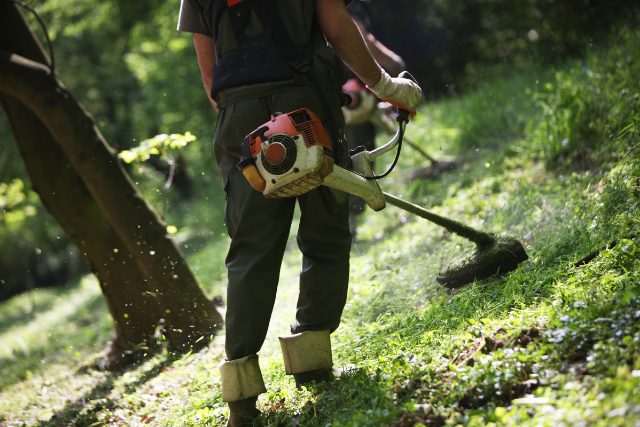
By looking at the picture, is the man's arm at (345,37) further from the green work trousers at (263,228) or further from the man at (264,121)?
the green work trousers at (263,228)

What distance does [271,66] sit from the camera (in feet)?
8.86

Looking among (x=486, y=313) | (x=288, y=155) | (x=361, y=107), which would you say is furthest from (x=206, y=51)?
(x=361, y=107)

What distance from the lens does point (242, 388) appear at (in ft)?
9.15

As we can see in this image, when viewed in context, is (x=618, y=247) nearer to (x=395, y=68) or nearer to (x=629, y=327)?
(x=629, y=327)

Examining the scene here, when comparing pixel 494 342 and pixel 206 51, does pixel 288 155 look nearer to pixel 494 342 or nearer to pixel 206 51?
pixel 206 51

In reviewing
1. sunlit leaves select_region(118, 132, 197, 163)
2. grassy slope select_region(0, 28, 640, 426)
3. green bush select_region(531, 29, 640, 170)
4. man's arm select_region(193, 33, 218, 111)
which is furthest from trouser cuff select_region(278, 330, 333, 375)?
green bush select_region(531, 29, 640, 170)

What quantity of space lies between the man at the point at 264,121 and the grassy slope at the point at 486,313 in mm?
333

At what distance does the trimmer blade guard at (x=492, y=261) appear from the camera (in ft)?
11.6

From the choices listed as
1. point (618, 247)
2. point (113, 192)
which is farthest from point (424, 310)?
point (113, 192)

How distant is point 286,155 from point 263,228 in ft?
1.30

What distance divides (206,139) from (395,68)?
993cm

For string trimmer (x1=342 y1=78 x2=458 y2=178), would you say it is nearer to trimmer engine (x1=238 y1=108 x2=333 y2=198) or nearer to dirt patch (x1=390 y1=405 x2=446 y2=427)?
trimmer engine (x1=238 y1=108 x2=333 y2=198)

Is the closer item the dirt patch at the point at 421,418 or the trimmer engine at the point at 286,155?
the dirt patch at the point at 421,418

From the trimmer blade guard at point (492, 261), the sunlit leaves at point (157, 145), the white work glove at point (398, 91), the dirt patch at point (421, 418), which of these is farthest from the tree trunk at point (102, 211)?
the dirt patch at point (421, 418)
